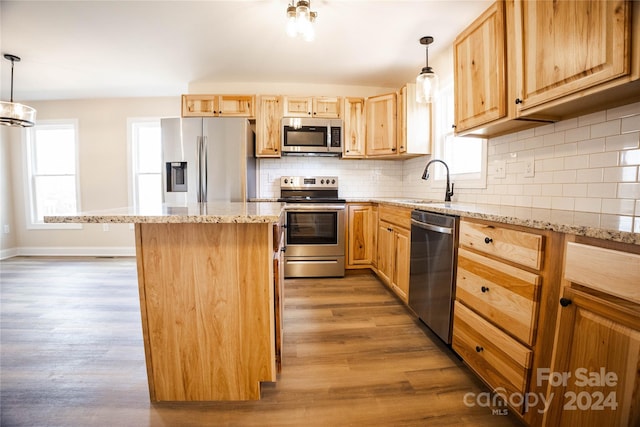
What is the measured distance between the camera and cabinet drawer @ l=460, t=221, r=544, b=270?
3.50 ft

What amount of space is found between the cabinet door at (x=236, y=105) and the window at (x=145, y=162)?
5.32 feet

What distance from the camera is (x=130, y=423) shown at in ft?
3.91

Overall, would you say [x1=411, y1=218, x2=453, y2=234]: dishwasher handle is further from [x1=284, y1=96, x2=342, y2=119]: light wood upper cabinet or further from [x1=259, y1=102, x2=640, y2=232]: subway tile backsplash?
[x1=284, y1=96, x2=342, y2=119]: light wood upper cabinet

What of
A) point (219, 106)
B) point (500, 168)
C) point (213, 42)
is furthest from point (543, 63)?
point (219, 106)

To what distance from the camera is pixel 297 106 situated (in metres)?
3.34

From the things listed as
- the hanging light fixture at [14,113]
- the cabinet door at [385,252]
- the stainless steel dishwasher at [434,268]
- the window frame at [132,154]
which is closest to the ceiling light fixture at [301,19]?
the stainless steel dishwasher at [434,268]

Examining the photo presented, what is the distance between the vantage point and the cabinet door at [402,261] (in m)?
2.24

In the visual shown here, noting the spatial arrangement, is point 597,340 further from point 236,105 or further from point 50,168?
point 50,168

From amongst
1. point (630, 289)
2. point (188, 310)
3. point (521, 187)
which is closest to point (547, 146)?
point (521, 187)

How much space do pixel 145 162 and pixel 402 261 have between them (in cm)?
421

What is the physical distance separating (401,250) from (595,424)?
5.24ft

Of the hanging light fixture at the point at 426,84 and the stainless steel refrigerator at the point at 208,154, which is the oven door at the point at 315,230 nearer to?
the stainless steel refrigerator at the point at 208,154

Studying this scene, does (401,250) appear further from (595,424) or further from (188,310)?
(188,310)

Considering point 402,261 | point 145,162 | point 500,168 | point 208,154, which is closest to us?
point 500,168
